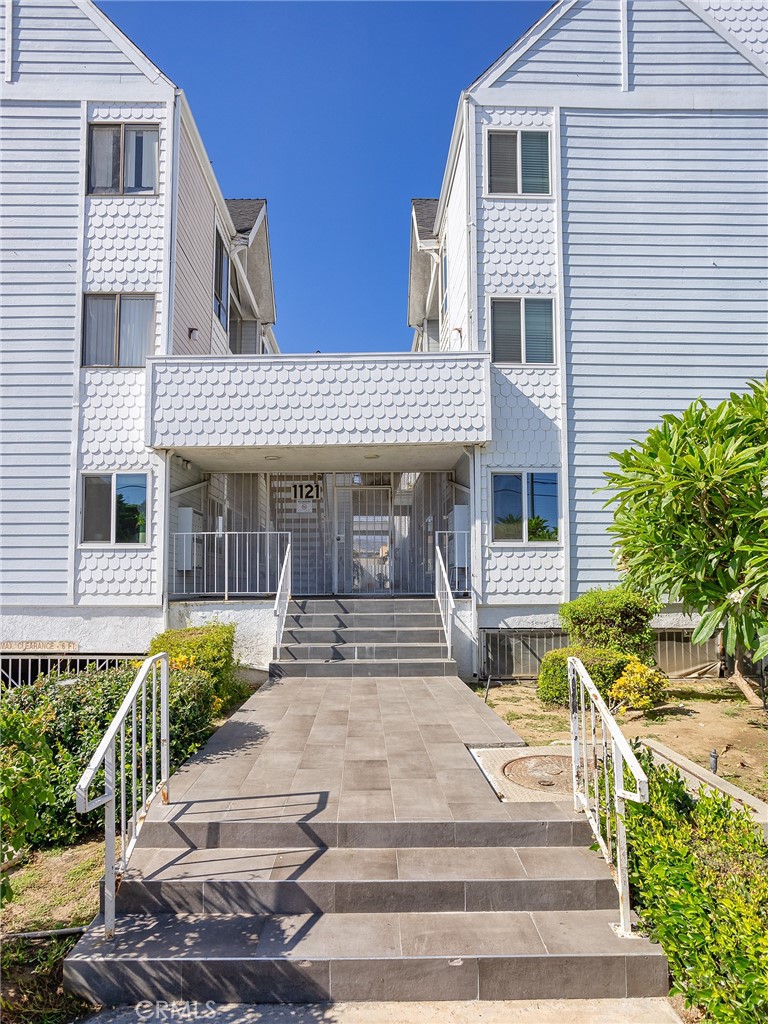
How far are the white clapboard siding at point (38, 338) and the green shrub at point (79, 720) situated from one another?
4.89m

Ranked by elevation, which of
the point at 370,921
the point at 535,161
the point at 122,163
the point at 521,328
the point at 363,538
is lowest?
the point at 370,921

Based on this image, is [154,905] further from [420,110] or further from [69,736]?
[420,110]

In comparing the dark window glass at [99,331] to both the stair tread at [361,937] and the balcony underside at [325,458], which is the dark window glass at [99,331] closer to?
the balcony underside at [325,458]

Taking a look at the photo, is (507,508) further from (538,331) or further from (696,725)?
(696,725)

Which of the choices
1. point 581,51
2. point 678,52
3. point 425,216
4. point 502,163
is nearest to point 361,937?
point 502,163

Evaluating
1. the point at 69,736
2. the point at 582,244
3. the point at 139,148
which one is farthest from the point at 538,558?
the point at 139,148

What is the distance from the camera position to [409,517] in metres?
14.0

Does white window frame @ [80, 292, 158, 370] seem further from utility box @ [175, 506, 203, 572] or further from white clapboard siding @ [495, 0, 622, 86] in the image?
white clapboard siding @ [495, 0, 622, 86]

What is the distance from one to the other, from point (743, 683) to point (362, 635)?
548 centimetres

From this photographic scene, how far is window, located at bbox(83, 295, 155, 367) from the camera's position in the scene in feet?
35.4

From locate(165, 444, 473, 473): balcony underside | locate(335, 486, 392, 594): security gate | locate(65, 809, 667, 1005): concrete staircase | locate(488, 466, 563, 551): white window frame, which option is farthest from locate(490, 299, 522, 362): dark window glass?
locate(65, 809, 667, 1005): concrete staircase

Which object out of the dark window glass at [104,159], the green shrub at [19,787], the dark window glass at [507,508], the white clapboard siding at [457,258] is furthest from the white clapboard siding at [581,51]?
the green shrub at [19,787]

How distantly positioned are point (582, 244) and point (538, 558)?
17.9 ft

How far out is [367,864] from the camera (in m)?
3.87
